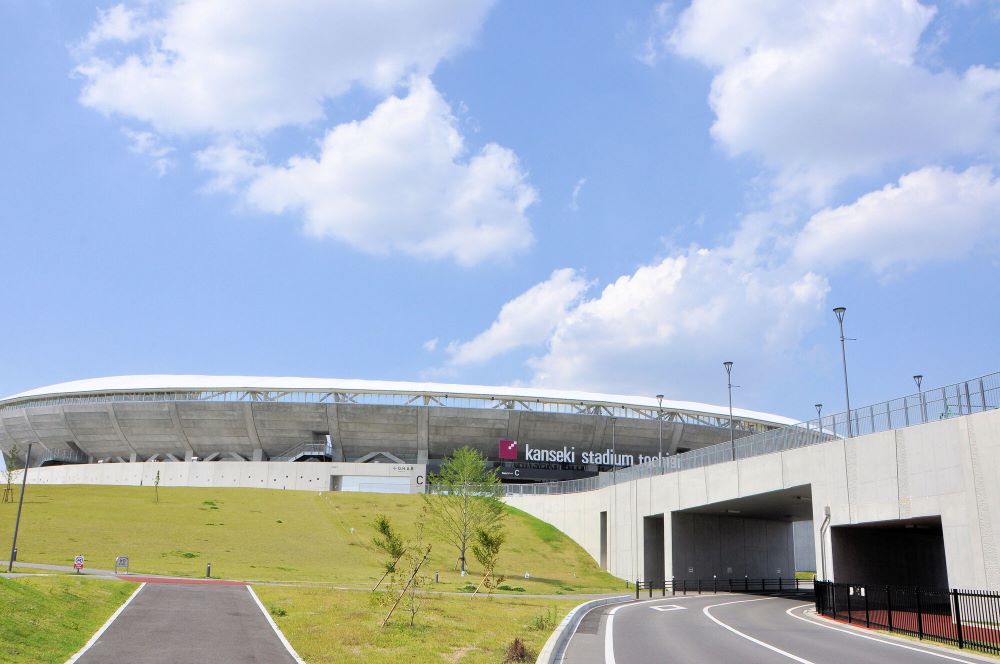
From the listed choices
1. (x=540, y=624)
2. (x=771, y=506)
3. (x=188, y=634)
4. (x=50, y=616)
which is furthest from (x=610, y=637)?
Answer: (x=771, y=506)

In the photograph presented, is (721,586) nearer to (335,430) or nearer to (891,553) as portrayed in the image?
(891,553)

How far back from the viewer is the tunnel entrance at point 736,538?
46969 mm

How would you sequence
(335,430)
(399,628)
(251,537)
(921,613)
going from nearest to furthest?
1. (399,628)
2. (921,613)
3. (251,537)
4. (335,430)

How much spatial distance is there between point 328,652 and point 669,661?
7150mm

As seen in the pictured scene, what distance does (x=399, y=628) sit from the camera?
20.9 m

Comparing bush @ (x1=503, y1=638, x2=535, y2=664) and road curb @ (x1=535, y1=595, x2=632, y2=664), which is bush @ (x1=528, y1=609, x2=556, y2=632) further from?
bush @ (x1=503, y1=638, x2=535, y2=664)

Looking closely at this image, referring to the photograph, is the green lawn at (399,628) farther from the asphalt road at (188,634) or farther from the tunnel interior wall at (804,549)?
the tunnel interior wall at (804,549)

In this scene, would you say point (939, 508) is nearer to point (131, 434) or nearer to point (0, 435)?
point (131, 434)

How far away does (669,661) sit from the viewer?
15820mm

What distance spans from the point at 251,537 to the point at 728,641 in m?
44.9

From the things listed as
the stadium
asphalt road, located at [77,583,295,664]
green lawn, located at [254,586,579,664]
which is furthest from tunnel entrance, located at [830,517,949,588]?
the stadium

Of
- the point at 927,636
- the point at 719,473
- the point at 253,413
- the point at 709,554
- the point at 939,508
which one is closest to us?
the point at 927,636

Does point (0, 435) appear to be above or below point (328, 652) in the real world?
above

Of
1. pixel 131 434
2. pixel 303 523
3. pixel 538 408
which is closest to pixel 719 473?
pixel 303 523
